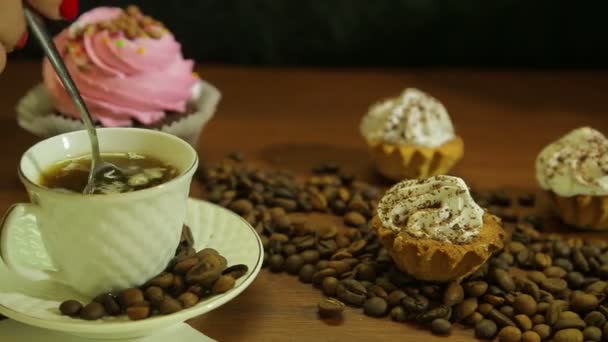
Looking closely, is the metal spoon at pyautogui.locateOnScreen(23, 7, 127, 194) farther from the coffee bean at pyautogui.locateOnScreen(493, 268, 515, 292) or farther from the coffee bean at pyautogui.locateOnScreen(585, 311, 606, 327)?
the coffee bean at pyautogui.locateOnScreen(585, 311, 606, 327)


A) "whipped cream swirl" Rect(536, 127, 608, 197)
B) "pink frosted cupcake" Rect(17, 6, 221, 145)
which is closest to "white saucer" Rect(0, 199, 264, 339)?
"pink frosted cupcake" Rect(17, 6, 221, 145)

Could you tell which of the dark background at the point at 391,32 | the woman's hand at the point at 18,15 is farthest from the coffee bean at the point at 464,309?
the dark background at the point at 391,32

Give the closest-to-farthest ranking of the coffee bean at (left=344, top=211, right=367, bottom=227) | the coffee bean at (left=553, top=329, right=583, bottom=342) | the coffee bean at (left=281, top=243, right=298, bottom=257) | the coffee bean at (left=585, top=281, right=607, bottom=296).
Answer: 1. the coffee bean at (left=553, top=329, right=583, bottom=342)
2. the coffee bean at (left=585, top=281, right=607, bottom=296)
3. the coffee bean at (left=281, top=243, right=298, bottom=257)
4. the coffee bean at (left=344, top=211, right=367, bottom=227)

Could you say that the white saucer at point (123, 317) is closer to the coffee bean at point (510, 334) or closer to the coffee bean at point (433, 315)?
the coffee bean at point (433, 315)

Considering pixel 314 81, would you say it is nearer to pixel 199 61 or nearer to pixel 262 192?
pixel 199 61

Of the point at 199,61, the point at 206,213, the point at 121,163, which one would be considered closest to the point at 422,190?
the point at 206,213

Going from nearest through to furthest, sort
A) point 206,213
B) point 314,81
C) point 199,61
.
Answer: point 206,213, point 314,81, point 199,61

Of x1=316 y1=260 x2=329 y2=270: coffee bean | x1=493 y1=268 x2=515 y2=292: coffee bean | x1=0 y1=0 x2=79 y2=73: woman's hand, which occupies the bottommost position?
x1=316 y1=260 x2=329 y2=270: coffee bean
